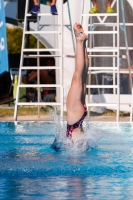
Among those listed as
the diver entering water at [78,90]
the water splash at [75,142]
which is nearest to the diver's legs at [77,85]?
the diver entering water at [78,90]

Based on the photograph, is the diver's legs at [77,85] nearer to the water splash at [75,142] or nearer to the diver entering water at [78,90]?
the diver entering water at [78,90]

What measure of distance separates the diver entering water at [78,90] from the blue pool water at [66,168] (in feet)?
0.67

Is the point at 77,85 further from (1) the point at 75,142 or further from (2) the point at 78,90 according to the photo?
(1) the point at 75,142

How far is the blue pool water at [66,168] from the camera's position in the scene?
530 centimetres

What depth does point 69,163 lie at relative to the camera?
6.73 m

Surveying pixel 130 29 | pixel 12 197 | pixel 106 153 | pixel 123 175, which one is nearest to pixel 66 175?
pixel 123 175

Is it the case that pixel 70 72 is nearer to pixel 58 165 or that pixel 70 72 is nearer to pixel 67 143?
pixel 67 143

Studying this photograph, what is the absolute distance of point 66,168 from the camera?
639 centimetres

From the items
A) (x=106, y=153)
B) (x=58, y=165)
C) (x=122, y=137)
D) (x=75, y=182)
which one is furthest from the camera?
(x=122, y=137)

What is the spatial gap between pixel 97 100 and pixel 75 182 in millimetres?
9756

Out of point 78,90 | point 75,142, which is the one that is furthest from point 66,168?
point 78,90

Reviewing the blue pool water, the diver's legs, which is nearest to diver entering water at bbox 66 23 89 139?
the diver's legs

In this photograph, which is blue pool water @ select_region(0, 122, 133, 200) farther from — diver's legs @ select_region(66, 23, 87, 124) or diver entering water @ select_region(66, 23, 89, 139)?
diver's legs @ select_region(66, 23, 87, 124)

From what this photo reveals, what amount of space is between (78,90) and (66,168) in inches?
65.6
